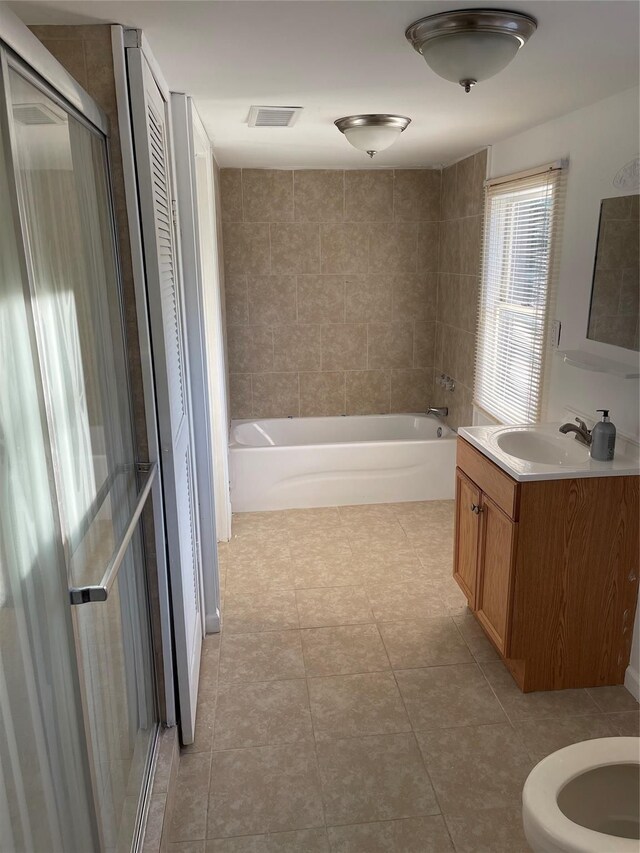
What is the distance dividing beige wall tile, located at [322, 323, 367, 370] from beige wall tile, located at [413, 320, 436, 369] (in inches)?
15.4

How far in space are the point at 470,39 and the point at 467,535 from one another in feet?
6.43

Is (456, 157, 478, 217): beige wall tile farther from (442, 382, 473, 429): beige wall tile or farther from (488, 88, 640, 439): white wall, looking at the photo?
(442, 382, 473, 429): beige wall tile

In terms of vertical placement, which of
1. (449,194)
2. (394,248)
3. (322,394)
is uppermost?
(449,194)

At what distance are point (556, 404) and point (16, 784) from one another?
2642mm

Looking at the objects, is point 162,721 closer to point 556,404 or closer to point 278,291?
point 556,404

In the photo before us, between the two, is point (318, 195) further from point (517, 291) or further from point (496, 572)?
point (496, 572)

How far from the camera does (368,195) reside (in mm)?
4738

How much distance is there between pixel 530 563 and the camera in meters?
2.41

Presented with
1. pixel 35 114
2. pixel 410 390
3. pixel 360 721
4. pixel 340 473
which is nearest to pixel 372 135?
pixel 35 114

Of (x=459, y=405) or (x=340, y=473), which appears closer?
(x=340, y=473)

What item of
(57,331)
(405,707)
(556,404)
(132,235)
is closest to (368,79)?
(132,235)

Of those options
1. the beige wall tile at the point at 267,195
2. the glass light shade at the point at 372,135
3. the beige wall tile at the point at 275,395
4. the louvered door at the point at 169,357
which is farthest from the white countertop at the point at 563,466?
the beige wall tile at the point at 267,195

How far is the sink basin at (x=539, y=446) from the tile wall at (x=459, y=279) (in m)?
1.43

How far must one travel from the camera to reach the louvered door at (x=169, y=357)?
1773 mm
